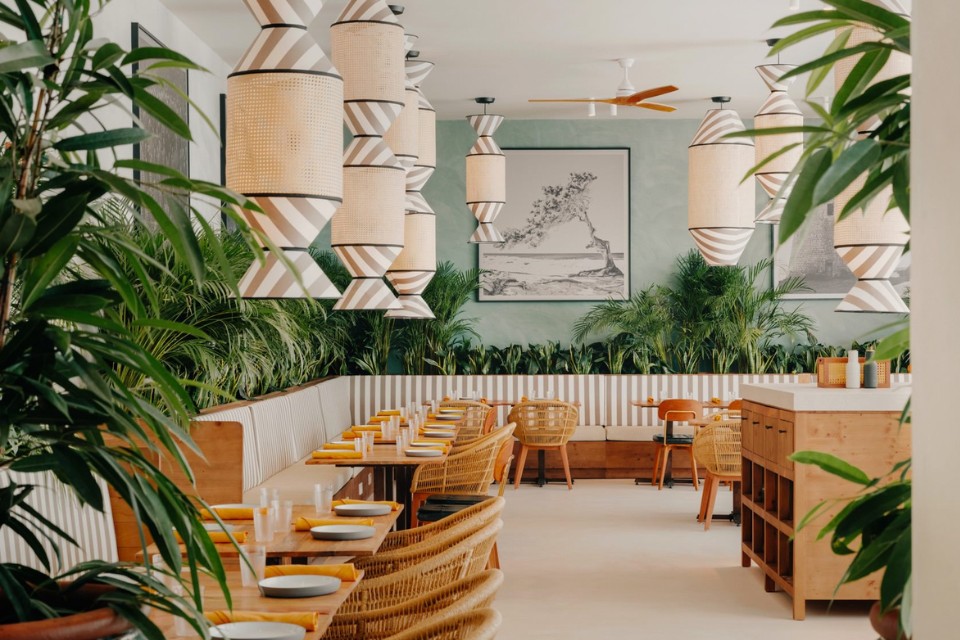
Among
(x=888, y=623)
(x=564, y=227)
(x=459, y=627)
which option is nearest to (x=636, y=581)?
(x=459, y=627)

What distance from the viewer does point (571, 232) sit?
503 inches

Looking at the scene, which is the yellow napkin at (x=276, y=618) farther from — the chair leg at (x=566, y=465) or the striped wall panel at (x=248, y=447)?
the chair leg at (x=566, y=465)

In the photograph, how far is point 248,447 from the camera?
23.3ft

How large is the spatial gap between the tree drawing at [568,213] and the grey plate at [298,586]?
9.89m

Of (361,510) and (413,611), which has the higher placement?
(361,510)

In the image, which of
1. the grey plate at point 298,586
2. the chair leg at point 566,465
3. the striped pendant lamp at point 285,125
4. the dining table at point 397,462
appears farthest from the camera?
the chair leg at point 566,465

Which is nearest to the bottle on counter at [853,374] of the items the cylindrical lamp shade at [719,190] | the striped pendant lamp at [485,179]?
the cylindrical lamp shade at [719,190]

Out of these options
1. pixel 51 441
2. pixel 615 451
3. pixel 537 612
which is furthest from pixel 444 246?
pixel 51 441

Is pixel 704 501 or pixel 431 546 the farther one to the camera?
pixel 704 501

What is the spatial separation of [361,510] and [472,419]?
552 cm

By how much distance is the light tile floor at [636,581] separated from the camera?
5564 millimetres

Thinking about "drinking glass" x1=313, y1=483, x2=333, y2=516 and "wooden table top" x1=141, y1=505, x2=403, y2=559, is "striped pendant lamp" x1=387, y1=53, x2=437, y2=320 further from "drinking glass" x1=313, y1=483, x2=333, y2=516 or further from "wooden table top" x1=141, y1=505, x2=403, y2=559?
"wooden table top" x1=141, y1=505, x2=403, y2=559

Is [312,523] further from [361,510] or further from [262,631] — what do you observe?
[262,631]

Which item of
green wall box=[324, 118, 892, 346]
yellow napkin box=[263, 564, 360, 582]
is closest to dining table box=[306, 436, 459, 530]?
yellow napkin box=[263, 564, 360, 582]
